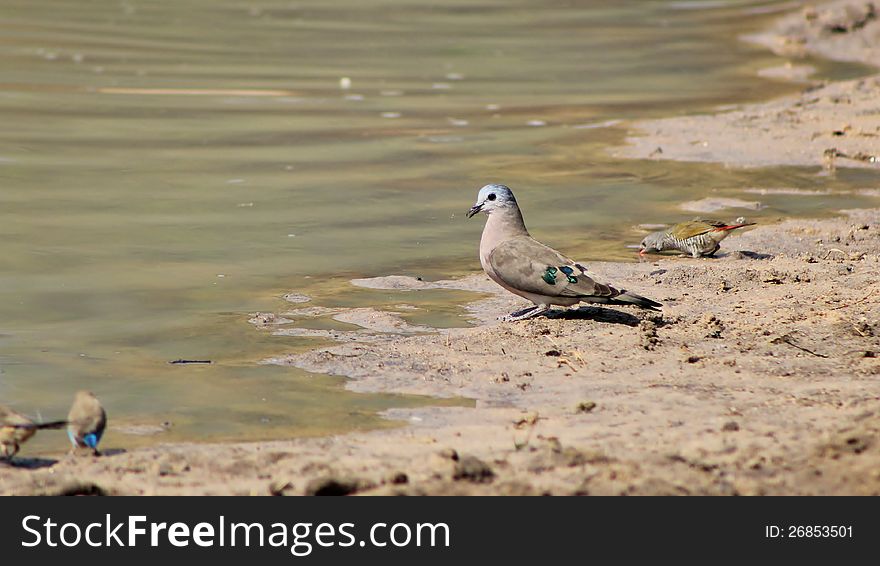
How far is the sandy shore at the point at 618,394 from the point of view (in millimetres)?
5469

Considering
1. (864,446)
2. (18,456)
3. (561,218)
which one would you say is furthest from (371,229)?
(864,446)

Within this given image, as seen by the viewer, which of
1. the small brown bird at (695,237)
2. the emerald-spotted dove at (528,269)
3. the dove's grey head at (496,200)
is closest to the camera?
the emerald-spotted dove at (528,269)

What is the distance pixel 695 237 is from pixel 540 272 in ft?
7.36

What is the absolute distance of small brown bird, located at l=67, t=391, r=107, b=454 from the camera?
20.1ft

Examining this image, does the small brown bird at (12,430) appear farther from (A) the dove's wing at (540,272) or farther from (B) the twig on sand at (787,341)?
(B) the twig on sand at (787,341)

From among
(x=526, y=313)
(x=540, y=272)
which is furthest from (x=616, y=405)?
(x=526, y=313)

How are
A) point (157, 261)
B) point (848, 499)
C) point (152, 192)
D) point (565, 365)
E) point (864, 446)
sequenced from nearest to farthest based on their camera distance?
point (848, 499) < point (864, 446) < point (565, 365) < point (157, 261) < point (152, 192)

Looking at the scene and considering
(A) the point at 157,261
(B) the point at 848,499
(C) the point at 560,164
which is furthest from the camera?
(C) the point at 560,164

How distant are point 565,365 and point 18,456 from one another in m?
2.80

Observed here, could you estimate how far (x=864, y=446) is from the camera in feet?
18.3

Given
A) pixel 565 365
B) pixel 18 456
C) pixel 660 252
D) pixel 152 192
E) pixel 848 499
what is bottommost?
pixel 848 499

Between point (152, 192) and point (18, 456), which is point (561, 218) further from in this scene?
point (18, 456)

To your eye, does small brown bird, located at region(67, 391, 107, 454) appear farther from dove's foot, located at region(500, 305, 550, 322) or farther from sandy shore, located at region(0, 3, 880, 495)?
dove's foot, located at region(500, 305, 550, 322)

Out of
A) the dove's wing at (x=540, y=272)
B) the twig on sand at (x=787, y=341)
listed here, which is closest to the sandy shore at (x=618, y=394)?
the twig on sand at (x=787, y=341)
